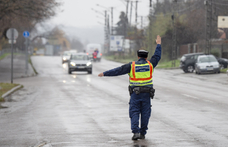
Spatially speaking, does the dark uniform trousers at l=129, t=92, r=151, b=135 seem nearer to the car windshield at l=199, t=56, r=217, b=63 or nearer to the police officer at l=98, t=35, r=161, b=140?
the police officer at l=98, t=35, r=161, b=140

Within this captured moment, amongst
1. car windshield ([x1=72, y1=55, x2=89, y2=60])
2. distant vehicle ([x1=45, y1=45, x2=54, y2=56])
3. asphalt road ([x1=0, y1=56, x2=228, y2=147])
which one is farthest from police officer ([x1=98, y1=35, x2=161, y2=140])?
distant vehicle ([x1=45, y1=45, x2=54, y2=56])

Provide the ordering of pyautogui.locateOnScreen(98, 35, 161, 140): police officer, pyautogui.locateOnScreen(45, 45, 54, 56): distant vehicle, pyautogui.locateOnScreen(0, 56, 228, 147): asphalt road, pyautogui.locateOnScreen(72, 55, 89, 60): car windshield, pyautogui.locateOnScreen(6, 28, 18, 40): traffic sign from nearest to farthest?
pyautogui.locateOnScreen(0, 56, 228, 147): asphalt road
pyautogui.locateOnScreen(98, 35, 161, 140): police officer
pyautogui.locateOnScreen(6, 28, 18, 40): traffic sign
pyautogui.locateOnScreen(72, 55, 89, 60): car windshield
pyautogui.locateOnScreen(45, 45, 54, 56): distant vehicle

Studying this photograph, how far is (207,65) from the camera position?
112ft

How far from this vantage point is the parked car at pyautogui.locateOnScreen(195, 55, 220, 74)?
34094mm

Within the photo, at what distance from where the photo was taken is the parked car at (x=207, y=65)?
34094 millimetres

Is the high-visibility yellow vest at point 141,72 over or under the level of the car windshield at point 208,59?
over

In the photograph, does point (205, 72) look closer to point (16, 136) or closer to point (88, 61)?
point (88, 61)

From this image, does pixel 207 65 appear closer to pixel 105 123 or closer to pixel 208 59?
pixel 208 59

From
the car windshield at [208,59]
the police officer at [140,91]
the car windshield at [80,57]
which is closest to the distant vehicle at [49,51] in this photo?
the car windshield at [80,57]

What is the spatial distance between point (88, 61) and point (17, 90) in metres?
14.9

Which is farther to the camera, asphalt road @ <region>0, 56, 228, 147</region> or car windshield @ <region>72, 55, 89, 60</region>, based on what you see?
car windshield @ <region>72, 55, 89, 60</region>

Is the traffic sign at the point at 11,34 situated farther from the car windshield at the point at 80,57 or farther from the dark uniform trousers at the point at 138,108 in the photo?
the dark uniform trousers at the point at 138,108

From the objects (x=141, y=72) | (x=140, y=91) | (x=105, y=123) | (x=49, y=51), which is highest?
(x=141, y=72)

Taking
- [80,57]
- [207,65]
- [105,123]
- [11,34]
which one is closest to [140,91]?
[105,123]
